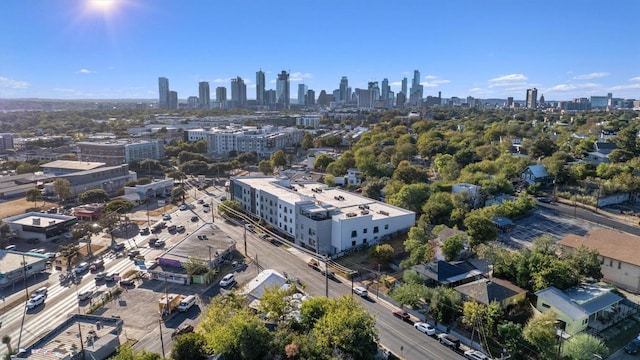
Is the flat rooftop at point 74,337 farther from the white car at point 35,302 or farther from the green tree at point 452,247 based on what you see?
the green tree at point 452,247

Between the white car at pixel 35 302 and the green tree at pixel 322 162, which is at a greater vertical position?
the green tree at pixel 322 162

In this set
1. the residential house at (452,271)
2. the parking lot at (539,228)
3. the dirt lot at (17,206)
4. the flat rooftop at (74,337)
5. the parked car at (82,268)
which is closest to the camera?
the flat rooftop at (74,337)

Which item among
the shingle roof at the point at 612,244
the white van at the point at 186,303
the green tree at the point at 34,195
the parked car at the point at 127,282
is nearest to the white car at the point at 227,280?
the white van at the point at 186,303

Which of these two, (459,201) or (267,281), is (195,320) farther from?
(459,201)

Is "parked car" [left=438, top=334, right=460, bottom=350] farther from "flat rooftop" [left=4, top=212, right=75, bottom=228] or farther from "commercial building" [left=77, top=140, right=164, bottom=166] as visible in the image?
"commercial building" [left=77, top=140, right=164, bottom=166]

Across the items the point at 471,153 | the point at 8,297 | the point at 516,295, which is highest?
the point at 471,153

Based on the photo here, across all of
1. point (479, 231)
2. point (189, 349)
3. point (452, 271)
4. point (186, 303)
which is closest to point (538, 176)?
point (479, 231)

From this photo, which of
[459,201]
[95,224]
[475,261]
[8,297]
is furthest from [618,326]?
[95,224]

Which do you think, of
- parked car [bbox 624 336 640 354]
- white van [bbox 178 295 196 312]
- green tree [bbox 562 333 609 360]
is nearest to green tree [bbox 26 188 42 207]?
white van [bbox 178 295 196 312]
